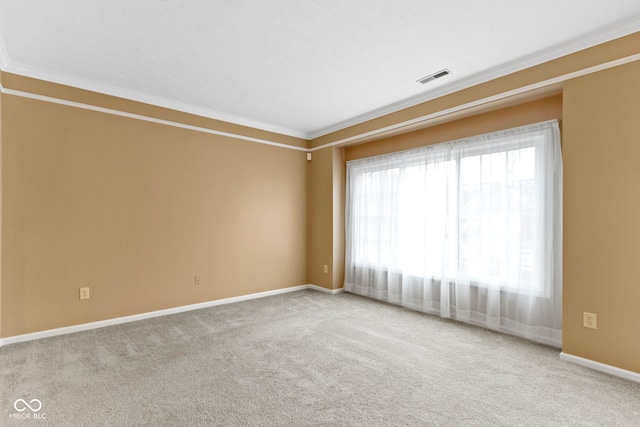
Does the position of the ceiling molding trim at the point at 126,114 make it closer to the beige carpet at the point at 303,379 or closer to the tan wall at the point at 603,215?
the beige carpet at the point at 303,379

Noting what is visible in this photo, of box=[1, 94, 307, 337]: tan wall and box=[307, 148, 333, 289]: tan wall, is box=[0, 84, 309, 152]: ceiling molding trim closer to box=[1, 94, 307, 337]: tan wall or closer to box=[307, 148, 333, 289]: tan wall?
box=[1, 94, 307, 337]: tan wall

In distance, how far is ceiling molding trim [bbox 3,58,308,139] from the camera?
10.3 ft

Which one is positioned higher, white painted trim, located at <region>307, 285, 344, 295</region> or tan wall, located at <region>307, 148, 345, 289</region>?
tan wall, located at <region>307, 148, 345, 289</region>

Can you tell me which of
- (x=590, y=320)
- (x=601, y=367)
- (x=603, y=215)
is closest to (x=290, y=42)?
(x=603, y=215)

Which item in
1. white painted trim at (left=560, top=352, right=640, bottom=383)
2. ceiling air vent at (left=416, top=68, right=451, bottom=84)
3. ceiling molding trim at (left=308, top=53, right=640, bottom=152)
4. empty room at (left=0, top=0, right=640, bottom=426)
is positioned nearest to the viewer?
empty room at (left=0, top=0, right=640, bottom=426)

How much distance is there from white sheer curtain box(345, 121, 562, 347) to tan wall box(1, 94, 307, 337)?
1.72 metres

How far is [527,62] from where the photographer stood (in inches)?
116

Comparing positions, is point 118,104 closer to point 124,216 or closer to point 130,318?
point 124,216

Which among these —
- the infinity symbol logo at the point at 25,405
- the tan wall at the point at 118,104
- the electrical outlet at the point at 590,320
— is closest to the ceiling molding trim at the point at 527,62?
the tan wall at the point at 118,104

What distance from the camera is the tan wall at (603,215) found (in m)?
2.41

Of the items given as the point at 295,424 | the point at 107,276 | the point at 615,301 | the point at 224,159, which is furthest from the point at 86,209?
the point at 615,301

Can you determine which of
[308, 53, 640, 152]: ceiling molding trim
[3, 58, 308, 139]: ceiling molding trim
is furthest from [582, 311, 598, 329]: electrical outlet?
[3, 58, 308, 139]: ceiling molding trim

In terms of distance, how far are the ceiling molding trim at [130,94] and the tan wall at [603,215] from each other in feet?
13.1

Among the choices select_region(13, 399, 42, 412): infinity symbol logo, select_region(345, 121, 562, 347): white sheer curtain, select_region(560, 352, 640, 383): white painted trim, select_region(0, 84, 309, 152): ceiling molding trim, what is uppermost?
select_region(0, 84, 309, 152): ceiling molding trim
